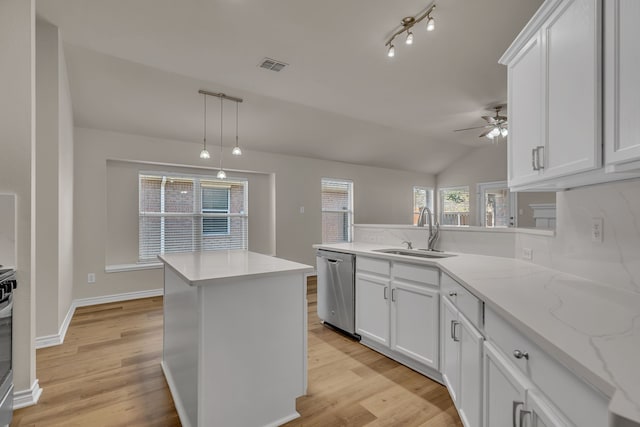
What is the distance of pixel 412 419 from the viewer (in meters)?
1.86

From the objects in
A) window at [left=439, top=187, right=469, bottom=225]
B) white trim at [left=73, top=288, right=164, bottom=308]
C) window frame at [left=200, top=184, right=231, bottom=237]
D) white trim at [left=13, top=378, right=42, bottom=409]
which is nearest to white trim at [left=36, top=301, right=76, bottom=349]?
white trim at [left=73, top=288, right=164, bottom=308]

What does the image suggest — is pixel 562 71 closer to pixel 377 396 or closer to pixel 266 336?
pixel 266 336

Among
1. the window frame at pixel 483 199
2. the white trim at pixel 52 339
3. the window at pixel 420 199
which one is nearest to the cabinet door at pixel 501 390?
the white trim at pixel 52 339

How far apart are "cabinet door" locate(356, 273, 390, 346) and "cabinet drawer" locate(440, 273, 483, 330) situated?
24.1 inches

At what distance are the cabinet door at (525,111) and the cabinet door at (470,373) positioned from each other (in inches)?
33.4

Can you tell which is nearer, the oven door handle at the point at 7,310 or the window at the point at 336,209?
the oven door handle at the point at 7,310

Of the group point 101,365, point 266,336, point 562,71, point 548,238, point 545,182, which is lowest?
point 101,365

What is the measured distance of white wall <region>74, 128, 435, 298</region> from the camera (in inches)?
160

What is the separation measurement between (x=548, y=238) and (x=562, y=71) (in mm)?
1069

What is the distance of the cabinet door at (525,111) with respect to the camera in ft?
5.08

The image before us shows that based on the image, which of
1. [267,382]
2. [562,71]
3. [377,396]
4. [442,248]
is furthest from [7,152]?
[442,248]

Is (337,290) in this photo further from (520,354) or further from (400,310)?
(520,354)

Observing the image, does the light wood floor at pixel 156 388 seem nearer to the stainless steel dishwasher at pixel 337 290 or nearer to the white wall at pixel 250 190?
the stainless steel dishwasher at pixel 337 290

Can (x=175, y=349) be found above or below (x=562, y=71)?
below
